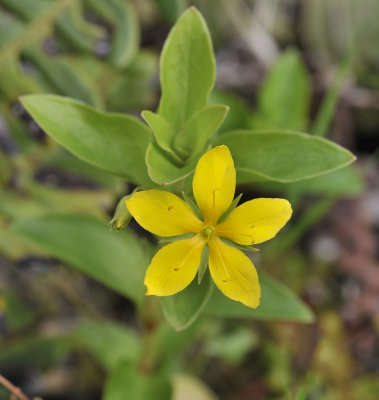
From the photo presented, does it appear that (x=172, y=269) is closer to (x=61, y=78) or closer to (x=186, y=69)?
(x=186, y=69)

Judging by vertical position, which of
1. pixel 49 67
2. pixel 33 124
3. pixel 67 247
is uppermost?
pixel 49 67

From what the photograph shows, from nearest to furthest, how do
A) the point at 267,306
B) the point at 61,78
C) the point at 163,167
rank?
the point at 163,167 → the point at 267,306 → the point at 61,78

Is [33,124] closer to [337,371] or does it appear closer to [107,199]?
[107,199]

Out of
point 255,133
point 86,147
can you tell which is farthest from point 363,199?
point 86,147

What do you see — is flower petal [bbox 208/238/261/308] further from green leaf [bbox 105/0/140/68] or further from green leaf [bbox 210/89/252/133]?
green leaf [bbox 210/89/252/133]

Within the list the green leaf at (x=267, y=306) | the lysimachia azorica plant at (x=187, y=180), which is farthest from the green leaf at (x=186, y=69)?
the green leaf at (x=267, y=306)

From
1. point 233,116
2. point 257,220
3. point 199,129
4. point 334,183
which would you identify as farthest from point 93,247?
point 334,183

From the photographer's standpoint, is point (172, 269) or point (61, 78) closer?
point (172, 269)
